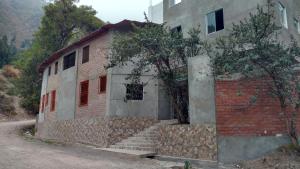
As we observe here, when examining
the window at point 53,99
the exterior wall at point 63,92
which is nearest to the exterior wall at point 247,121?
the exterior wall at point 63,92

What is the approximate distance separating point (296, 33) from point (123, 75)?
36.5 feet

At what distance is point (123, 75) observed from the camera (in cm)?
1555

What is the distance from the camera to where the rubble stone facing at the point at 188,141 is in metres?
10.1

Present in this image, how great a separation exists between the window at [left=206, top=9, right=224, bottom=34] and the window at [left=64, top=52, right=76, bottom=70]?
960 centimetres

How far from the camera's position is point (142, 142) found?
1345cm

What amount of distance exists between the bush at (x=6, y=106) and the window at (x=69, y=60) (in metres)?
19.2

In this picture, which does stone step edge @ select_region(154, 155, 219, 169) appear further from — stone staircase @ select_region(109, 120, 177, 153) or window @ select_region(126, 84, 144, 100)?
window @ select_region(126, 84, 144, 100)

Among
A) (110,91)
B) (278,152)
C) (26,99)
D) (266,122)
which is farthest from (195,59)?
(26,99)

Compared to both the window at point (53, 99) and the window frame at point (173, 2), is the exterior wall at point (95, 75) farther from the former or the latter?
the window frame at point (173, 2)

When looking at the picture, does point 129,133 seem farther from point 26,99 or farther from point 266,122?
point 26,99

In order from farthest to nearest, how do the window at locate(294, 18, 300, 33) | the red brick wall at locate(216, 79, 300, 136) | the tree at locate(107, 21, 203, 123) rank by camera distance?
the window at locate(294, 18, 300, 33), the tree at locate(107, 21, 203, 123), the red brick wall at locate(216, 79, 300, 136)

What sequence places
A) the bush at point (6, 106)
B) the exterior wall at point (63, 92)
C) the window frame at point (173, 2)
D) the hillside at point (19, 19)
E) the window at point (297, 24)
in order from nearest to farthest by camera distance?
the window at point (297, 24), the exterior wall at point (63, 92), the window frame at point (173, 2), the bush at point (6, 106), the hillside at point (19, 19)

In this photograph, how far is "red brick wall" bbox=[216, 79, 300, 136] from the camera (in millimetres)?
9820

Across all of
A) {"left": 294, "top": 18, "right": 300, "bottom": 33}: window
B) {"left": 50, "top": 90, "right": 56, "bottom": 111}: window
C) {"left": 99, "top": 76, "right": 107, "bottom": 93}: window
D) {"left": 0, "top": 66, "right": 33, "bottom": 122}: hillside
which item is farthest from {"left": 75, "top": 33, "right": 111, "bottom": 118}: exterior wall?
{"left": 0, "top": 66, "right": 33, "bottom": 122}: hillside
